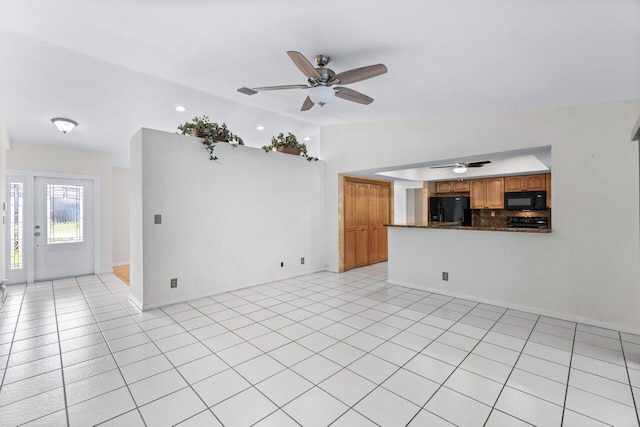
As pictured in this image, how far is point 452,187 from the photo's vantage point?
704 centimetres

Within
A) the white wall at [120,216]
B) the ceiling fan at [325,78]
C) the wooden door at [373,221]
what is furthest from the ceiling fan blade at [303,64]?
the white wall at [120,216]

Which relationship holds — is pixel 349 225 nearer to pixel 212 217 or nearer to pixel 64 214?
pixel 212 217

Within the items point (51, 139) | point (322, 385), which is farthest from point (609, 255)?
point (51, 139)

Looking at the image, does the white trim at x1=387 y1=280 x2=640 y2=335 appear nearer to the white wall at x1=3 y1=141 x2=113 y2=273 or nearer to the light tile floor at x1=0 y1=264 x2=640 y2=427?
the light tile floor at x1=0 y1=264 x2=640 y2=427

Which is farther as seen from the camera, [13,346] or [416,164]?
[416,164]

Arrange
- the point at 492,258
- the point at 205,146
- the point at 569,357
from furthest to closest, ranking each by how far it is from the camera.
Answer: the point at 205,146, the point at 492,258, the point at 569,357

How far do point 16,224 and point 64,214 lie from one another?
642 mm

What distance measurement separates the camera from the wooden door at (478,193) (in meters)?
6.49

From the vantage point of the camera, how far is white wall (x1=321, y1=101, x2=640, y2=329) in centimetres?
291

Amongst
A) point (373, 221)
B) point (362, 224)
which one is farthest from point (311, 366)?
point (373, 221)

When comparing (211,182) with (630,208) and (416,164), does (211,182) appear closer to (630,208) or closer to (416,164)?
(416,164)

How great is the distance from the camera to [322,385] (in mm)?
2025

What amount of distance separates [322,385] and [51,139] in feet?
19.7

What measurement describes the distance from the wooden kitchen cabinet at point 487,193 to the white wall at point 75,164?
786 centimetres
